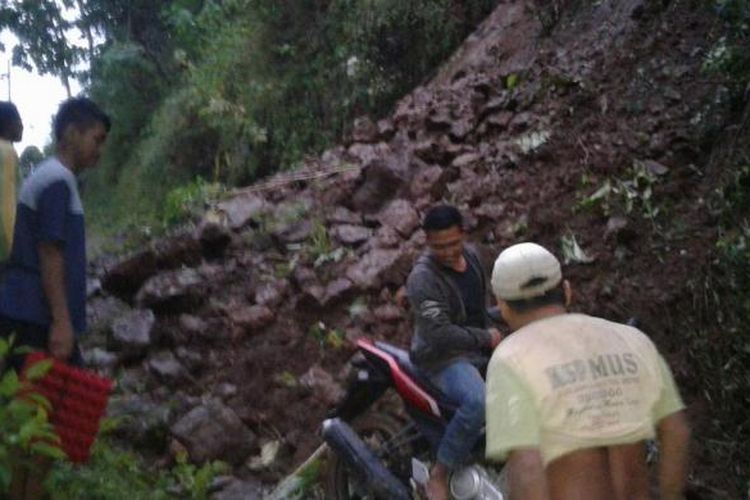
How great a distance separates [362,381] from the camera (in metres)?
5.41

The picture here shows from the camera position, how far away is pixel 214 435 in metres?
6.91

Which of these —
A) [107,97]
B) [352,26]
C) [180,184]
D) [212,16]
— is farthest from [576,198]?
[107,97]

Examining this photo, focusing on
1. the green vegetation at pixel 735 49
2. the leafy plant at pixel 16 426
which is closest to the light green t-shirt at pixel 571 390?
the leafy plant at pixel 16 426

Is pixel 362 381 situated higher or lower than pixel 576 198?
lower

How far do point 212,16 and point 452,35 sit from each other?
638 centimetres

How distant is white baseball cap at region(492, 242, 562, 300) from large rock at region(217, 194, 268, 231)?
21.3 ft

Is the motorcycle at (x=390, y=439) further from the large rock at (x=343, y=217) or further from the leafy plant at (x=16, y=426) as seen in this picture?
the large rock at (x=343, y=217)

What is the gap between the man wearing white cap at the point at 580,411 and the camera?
291cm

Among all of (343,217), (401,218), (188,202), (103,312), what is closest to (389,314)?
(401,218)

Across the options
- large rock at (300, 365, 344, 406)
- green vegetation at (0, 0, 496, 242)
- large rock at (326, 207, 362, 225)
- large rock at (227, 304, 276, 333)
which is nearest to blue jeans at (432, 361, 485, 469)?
large rock at (300, 365, 344, 406)

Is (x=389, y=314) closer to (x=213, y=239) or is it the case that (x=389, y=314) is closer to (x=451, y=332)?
(x=213, y=239)

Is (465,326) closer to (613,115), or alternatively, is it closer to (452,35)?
(613,115)

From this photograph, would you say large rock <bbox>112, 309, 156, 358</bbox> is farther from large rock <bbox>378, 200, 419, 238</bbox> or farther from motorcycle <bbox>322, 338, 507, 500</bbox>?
motorcycle <bbox>322, 338, 507, 500</bbox>

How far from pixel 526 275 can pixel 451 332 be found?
1729 millimetres
